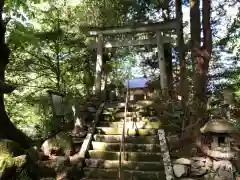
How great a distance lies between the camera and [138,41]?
10.1 metres

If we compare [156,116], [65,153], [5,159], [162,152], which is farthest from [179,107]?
[5,159]

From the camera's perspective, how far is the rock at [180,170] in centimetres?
585

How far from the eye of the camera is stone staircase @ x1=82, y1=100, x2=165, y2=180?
6305mm

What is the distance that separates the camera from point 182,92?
287 inches

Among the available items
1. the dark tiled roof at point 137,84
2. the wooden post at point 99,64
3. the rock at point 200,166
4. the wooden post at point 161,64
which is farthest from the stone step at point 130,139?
the dark tiled roof at point 137,84

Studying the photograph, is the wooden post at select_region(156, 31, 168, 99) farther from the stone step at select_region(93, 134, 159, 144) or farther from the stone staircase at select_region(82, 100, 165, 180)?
the stone step at select_region(93, 134, 159, 144)

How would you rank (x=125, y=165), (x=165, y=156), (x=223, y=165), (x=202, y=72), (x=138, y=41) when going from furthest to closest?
(x=138, y=41)
(x=202, y=72)
(x=125, y=165)
(x=165, y=156)
(x=223, y=165)

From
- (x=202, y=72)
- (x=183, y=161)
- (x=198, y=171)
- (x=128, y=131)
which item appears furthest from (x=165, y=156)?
(x=202, y=72)

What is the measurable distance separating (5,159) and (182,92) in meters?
5.20

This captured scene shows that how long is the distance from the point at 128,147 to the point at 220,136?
90.4 inches

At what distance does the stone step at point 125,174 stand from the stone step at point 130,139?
1.10 m

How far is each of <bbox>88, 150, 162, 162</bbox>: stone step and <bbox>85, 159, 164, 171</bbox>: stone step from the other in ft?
0.68

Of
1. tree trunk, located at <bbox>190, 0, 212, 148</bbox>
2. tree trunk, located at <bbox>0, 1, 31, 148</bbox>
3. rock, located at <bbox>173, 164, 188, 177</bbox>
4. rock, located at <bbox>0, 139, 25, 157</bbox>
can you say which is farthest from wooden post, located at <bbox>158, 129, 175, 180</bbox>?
rock, located at <bbox>0, 139, 25, 157</bbox>

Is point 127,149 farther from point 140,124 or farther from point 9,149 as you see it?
point 9,149
